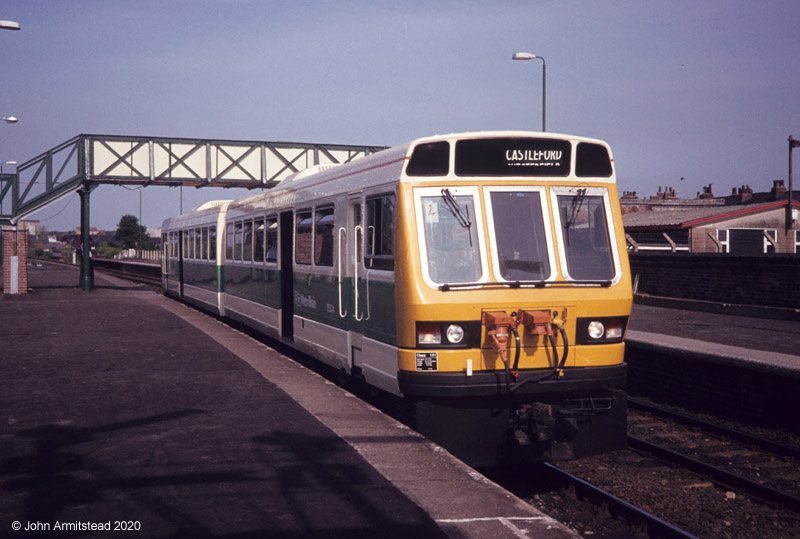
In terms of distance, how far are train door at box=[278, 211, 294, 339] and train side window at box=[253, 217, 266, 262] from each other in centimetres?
136

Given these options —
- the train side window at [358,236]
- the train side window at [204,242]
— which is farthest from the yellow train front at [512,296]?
the train side window at [204,242]

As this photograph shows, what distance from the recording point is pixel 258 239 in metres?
14.1

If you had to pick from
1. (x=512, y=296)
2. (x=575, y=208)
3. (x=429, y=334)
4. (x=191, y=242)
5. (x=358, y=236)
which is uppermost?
(x=575, y=208)

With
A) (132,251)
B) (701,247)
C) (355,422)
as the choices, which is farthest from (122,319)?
(132,251)

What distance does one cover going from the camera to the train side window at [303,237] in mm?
10625

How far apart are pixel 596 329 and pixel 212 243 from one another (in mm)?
13015

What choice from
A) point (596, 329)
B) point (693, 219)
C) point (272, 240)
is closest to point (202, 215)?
point (272, 240)

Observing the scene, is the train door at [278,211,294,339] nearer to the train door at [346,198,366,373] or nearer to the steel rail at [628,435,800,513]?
the train door at [346,198,366,373]

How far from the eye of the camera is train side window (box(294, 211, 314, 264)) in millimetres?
10625

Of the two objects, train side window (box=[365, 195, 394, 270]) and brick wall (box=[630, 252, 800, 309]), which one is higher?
train side window (box=[365, 195, 394, 270])

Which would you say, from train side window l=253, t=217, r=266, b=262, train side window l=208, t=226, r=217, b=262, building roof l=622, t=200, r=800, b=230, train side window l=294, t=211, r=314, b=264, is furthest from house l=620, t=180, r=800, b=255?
train side window l=294, t=211, r=314, b=264

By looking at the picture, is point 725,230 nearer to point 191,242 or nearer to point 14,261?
point 191,242

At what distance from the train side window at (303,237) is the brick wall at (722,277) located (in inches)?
507

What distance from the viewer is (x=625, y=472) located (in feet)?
25.5
